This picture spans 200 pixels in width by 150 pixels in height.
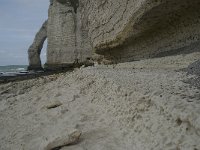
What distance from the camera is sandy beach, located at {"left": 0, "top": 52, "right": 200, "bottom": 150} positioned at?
1164 millimetres

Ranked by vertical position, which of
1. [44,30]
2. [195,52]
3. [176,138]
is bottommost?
[176,138]

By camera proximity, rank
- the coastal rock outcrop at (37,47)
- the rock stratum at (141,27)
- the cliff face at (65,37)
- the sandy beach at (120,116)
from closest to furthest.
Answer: the sandy beach at (120,116), the rock stratum at (141,27), the cliff face at (65,37), the coastal rock outcrop at (37,47)

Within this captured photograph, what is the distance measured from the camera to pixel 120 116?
1.72 meters

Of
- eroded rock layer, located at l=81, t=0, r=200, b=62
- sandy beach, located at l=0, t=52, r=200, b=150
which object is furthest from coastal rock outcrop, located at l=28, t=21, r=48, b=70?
sandy beach, located at l=0, t=52, r=200, b=150

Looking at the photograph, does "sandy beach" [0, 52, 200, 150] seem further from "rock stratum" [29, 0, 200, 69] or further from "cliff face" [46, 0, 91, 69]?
"cliff face" [46, 0, 91, 69]

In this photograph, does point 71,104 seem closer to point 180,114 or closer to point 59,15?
point 180,114

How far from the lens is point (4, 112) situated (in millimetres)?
3064

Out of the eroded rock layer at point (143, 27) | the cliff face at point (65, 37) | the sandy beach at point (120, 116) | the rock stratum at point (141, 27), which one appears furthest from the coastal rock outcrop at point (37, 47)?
the sandy beach at point (120, 116)

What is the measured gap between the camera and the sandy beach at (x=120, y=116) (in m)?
1.16

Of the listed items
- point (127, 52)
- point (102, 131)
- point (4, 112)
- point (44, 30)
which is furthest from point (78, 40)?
point (102, 131)

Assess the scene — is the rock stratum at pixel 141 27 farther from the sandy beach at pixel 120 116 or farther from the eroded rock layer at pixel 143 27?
the sandy beach at pixel 120 116

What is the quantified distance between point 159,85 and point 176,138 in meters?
0.56

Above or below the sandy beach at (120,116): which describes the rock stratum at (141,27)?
above

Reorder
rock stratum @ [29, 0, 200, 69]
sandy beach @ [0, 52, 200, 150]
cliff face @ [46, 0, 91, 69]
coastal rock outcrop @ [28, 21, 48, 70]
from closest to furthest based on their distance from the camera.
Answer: sandy beach @ [0, 52, 200, 150] → rock stratum @ [29, 0, 200, 69] → cliff face @ [46, 0, 91, 69] → coastal rock outcrop @ [28, 21, 48, 70]
